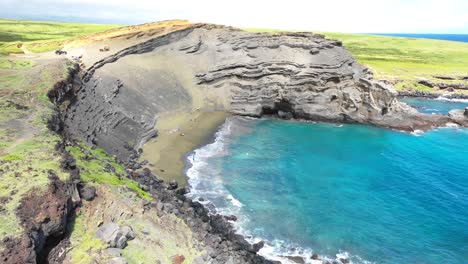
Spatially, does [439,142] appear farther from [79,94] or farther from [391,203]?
[79,94]

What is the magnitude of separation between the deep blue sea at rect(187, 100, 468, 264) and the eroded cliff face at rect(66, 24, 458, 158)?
7004 mm

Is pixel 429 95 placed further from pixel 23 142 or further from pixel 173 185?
pixel 23 142

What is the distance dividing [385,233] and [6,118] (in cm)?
3904

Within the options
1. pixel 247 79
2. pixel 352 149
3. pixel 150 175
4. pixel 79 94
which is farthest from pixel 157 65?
pixel 352 149

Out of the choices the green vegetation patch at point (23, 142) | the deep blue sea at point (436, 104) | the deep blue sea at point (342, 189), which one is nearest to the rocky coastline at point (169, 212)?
the green vegetation patch at point (23, 142)

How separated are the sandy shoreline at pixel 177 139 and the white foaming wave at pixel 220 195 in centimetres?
166

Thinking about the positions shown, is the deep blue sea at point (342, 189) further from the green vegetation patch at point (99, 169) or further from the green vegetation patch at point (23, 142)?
the green vegetation patch at point (23, 142)

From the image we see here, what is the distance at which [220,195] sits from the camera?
42781 mm

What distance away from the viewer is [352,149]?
5997cm

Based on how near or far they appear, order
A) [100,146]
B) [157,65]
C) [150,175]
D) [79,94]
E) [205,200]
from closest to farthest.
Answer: [205,200], [150,175], [100,146], [79,94], [157,65]

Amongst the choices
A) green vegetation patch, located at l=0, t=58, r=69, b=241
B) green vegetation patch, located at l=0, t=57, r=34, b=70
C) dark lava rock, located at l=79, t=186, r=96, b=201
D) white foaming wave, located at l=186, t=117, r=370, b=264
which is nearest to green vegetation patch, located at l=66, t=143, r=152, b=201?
dark lava rock, located at l=79, t=186, r=96, b=201

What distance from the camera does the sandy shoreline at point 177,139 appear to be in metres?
48.7

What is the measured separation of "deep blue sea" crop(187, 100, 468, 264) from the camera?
34.5 meters

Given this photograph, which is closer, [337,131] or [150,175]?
[150,175]
